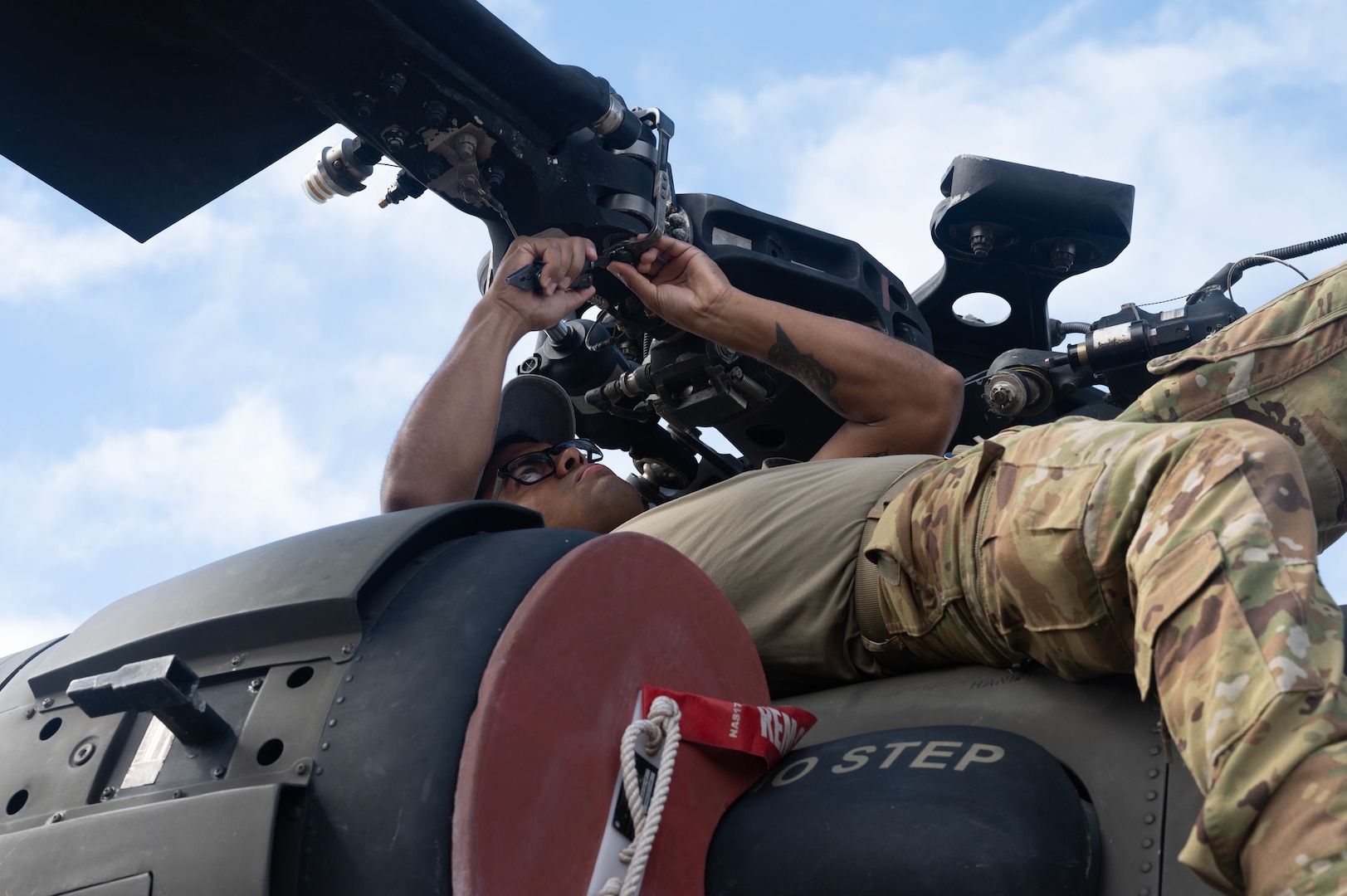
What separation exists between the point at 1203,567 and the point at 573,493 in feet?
6.77

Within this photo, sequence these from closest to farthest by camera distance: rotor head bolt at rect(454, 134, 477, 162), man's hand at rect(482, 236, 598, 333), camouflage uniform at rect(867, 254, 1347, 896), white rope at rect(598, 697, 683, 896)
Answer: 1. camouflage uniform at rect(867, 254, 1347, 896)
2. white rope at rect(598, 697, 683, 896)
3. rotor head bolt at rect(454, 134, 477, 162)
4. man's hand at rect(482, 236, 598, 333)

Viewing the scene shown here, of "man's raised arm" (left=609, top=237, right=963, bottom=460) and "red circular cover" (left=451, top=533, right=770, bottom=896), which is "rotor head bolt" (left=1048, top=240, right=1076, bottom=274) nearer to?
"man's raised arm" (left=609, top=237, right=963, bottom=460)

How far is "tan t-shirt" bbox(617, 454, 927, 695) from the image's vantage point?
1.89 m

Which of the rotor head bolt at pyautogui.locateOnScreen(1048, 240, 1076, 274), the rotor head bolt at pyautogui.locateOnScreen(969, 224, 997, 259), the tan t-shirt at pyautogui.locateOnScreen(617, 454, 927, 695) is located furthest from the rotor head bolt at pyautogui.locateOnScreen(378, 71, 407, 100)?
the rotor head bolt at pyautogui.locateOnScreen(1048, 240, 1076, 274)

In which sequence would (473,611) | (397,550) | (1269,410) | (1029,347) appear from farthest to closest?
(1029,347), (1269,410), (397,550), (473,611)

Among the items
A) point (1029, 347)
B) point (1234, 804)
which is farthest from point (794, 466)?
point (1029, 347)

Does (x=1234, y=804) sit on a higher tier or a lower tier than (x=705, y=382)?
lower

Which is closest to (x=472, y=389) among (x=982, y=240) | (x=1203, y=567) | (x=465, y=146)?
(x=465, y=146)

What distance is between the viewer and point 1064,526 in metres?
1.44

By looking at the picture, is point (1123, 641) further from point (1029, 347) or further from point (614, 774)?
point (1029, 347)

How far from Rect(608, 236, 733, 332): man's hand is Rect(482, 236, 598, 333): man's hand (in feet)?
0.39

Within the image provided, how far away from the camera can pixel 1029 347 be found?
138 inches

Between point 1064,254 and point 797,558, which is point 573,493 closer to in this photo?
point 797,558

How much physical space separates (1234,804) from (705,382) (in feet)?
→ 7.00
